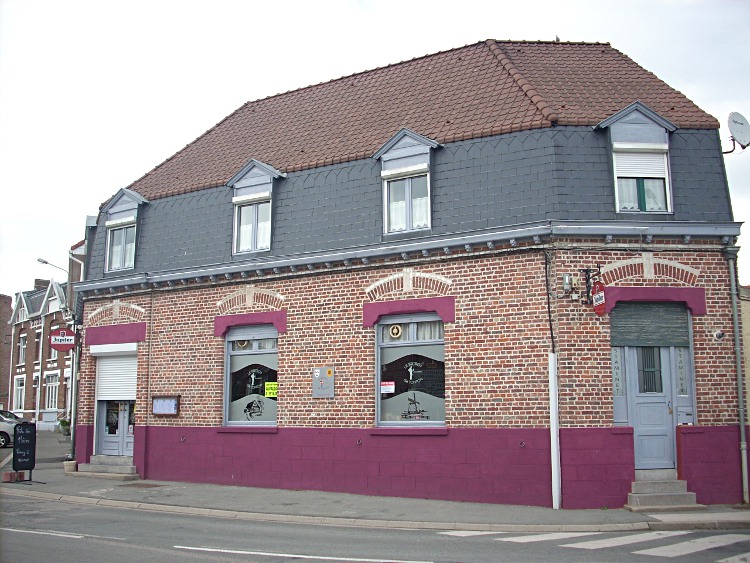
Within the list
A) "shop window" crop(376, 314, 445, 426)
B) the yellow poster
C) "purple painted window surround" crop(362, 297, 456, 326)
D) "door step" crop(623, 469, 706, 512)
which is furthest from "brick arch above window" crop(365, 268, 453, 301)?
"door step" crop(623, 469, 706, 512)

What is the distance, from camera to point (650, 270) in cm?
1451

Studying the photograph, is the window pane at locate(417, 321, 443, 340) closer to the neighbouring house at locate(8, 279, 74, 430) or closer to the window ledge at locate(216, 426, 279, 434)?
the window ledge at locate(216, 426, 279, 434)

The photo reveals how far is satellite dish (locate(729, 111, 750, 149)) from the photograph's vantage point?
50.1 feet

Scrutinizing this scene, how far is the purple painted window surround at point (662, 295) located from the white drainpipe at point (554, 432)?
5.27ft

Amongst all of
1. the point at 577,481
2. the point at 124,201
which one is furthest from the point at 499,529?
the point at 124,201

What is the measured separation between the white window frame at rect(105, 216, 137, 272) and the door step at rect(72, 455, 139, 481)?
4.90 meters

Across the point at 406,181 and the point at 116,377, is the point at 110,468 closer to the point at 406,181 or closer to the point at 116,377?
the point at 116,377

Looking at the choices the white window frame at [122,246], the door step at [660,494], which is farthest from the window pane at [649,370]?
the white window frame at [122,246]

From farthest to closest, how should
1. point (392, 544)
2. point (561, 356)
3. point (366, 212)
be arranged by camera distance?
point (366, 212) → point (561, 356) → point (392, 544)

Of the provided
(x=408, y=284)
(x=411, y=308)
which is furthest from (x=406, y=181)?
(x=411, y=308)

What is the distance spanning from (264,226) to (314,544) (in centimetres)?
908

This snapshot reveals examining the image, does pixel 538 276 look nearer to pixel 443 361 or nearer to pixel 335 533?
pixel 443 361

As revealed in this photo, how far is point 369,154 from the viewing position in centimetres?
1691

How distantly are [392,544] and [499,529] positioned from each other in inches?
89.8
